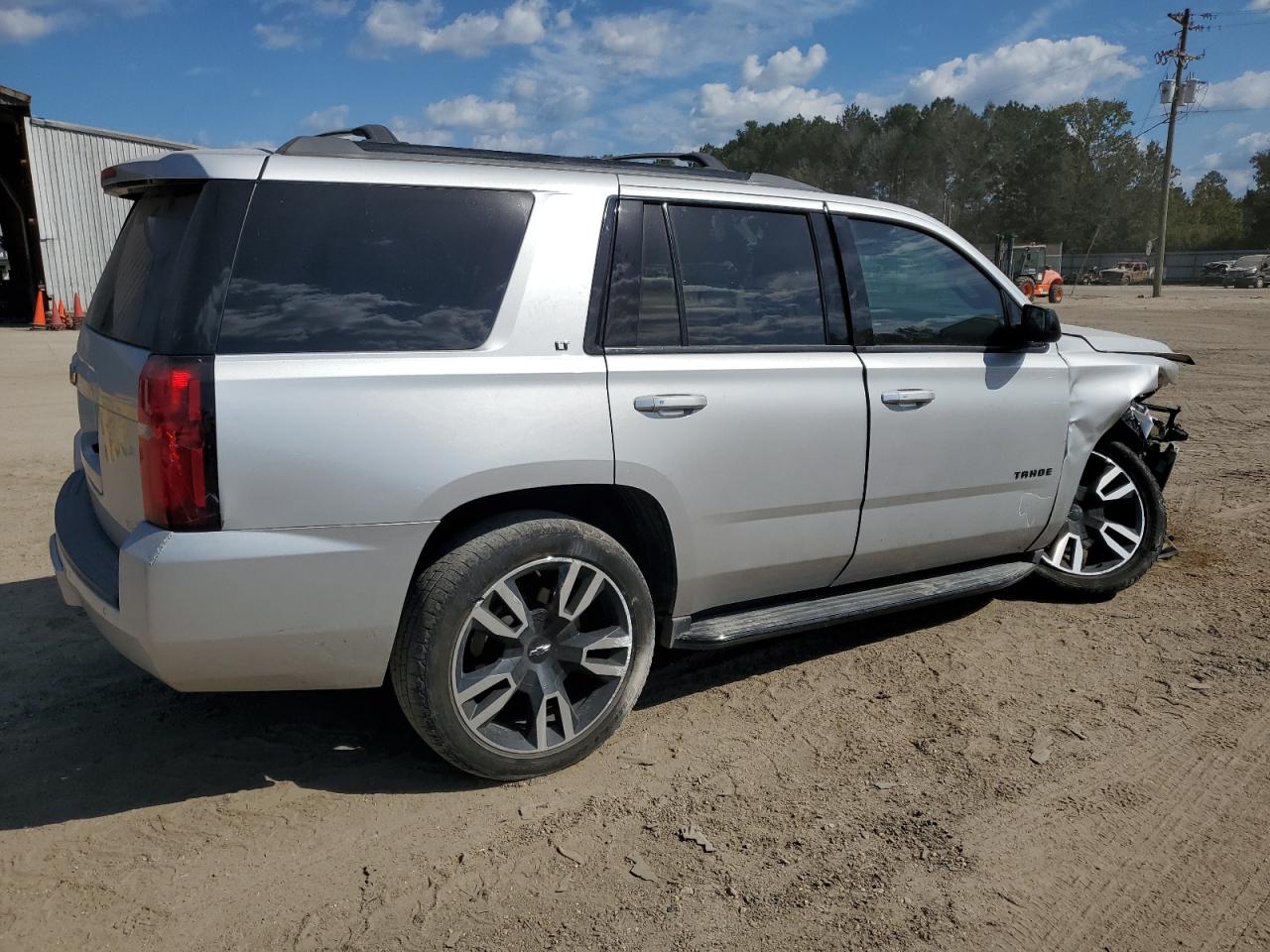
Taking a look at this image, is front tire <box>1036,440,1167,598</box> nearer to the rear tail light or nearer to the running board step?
the running board step

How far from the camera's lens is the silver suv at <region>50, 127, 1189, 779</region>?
8.96 ft

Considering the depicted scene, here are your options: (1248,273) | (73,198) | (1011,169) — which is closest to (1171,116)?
(1248,273)

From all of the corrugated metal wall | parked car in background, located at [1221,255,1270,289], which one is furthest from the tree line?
the corrugated metal wall

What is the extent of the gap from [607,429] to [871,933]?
1610 millimetres

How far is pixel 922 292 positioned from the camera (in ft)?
A: 13.4

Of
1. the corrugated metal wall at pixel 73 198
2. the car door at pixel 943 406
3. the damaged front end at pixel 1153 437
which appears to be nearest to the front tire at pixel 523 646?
the car door at pixel 943 406

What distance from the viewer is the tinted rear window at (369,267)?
9.11 ft

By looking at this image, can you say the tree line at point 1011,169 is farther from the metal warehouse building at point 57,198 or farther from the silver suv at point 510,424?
the silver suv at point 510,424

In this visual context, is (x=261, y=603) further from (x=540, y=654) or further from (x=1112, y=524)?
(x=1112, y=524)

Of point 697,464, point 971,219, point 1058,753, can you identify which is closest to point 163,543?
point 697,464

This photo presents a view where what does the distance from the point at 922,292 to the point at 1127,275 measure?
56.4 meters

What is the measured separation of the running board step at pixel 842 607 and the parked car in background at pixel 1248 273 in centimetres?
4968

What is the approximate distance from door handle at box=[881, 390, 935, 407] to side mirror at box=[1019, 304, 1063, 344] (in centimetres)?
61

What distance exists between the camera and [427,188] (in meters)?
3.03
